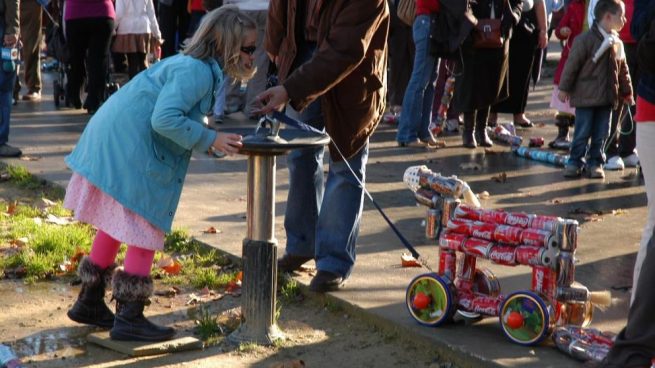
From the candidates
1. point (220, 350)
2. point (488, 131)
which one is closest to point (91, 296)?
point (220, 350)

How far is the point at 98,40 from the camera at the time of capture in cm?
1316

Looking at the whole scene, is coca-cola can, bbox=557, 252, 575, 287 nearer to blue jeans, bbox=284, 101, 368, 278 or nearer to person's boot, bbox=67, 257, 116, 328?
blue jeans, bbox=284, 101, 368, 278

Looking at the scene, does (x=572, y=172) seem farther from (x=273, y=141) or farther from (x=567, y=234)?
(x=273, y=141)

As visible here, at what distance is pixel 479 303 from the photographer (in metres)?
5.51

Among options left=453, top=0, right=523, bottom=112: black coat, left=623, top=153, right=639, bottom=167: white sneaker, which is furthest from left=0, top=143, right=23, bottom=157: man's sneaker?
left=623, top=153, right=639, bottom=167: white sneaker

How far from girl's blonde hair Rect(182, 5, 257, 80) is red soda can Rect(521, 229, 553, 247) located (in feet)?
4.98

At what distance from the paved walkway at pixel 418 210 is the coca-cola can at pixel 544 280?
10.0 inches

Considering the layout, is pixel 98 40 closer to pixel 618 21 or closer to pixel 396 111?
pixel 396 111

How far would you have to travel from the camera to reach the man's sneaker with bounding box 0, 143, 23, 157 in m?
10.3

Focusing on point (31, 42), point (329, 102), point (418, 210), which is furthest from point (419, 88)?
point (31, 42)

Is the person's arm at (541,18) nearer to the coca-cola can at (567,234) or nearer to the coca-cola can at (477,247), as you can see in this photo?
the coca-cola can at (477,247)

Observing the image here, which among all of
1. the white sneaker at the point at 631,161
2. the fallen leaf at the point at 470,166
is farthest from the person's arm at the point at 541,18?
the fallen leaf at the point at 470,166

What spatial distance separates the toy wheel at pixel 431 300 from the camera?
18.1ft

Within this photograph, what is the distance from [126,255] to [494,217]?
1.72 m
